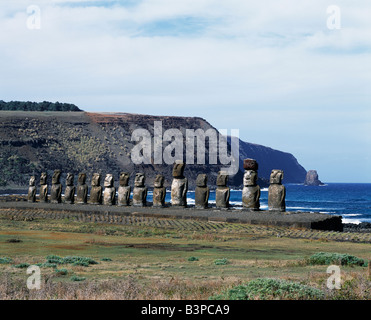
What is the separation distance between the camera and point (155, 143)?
13675 centimetres

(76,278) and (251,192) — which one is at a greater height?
(251,192)

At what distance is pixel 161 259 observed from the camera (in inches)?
505

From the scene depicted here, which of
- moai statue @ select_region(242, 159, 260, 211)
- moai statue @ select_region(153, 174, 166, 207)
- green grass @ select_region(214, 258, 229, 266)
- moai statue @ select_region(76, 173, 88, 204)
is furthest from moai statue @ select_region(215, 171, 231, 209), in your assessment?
green grass @ select_region(214, 258, 229, 266)

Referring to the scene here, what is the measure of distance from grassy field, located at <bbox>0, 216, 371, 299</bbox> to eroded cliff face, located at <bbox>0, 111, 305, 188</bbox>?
247 ft

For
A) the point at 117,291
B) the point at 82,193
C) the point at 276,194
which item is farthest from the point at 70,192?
the point at 117,291

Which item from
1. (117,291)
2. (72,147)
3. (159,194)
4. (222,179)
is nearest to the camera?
(117,291)

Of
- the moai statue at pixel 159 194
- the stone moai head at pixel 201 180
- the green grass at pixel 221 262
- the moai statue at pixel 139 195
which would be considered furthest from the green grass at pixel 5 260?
the moai statue at pixel 139 195

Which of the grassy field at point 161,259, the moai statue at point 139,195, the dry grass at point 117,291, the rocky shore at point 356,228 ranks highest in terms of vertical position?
the moai statue at point 139,195

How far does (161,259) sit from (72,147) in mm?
107909

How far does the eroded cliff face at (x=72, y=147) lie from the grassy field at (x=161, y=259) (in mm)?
75230

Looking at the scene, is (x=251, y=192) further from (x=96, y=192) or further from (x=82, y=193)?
(x=82, y=193)

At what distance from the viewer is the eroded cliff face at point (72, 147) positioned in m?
104

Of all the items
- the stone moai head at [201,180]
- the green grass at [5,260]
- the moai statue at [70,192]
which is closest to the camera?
the green grass at [5,260]

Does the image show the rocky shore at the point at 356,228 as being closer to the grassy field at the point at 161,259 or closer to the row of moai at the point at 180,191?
the row of moai at the point at 180,191
